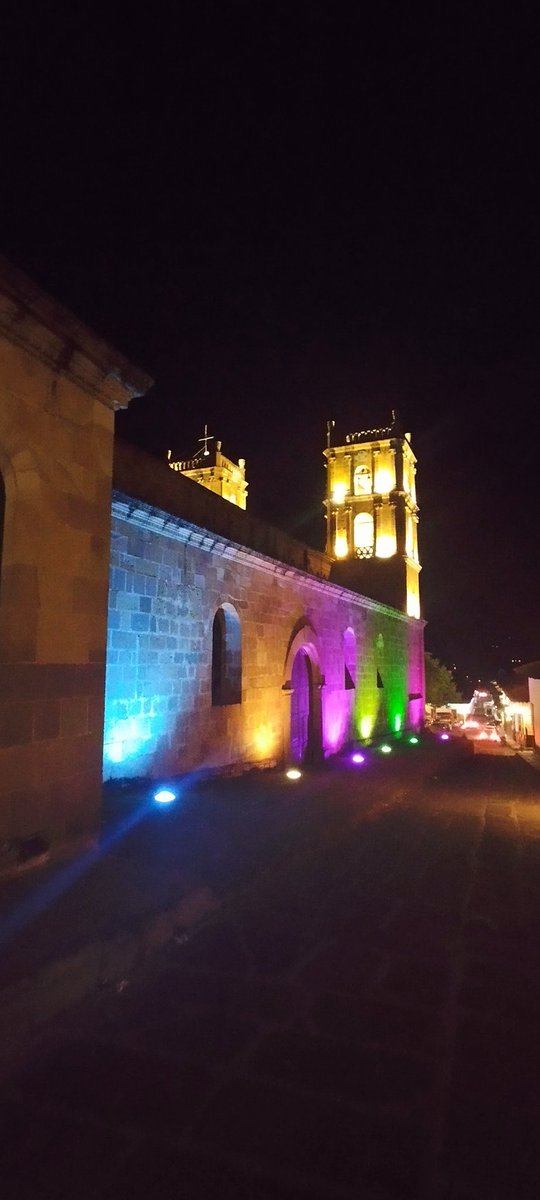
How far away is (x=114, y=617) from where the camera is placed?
7.02 m

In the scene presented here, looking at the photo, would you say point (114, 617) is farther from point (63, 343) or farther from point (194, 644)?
point (63, 343)

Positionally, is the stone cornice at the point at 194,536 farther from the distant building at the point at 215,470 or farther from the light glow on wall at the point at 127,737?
the distant building at the point at 215,470

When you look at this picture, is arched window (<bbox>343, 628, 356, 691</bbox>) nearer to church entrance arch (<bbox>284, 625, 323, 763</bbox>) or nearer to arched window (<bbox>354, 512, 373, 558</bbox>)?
church entrance arch (<bbox>284, 625, 323, 763</bbox>)

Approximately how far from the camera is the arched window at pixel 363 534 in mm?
29719

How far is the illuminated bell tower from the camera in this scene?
28.5 m

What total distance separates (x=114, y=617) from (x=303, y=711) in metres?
7.33

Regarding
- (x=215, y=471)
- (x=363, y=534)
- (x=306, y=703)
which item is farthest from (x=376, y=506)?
(x=306, y=703)

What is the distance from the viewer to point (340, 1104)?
7.10ft

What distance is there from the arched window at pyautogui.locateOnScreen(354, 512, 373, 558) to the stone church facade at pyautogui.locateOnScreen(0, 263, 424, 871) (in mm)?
14071

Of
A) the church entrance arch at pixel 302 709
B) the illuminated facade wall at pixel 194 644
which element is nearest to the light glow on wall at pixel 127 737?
the illuminated facade wall at pixel 194 644

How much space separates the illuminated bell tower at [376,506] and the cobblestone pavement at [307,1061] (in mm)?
24357

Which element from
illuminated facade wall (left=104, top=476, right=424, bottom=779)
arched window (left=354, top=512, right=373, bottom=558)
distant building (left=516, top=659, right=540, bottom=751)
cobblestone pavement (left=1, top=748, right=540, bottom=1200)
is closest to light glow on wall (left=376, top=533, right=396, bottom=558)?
arched window (left=354, top=512, right=373, bottom=558)

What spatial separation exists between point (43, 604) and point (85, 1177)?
2.88 meters

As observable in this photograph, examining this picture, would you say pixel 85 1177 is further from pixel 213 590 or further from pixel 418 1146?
pixel 213 590
